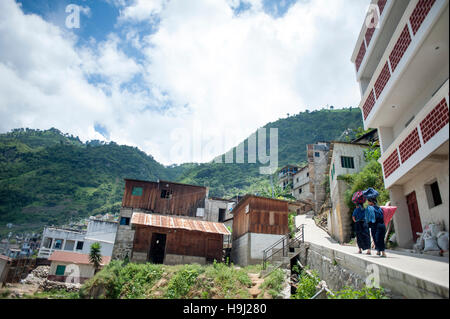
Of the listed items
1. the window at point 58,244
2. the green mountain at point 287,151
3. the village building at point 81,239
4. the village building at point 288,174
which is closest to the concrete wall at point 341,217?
the village building at point 81,239

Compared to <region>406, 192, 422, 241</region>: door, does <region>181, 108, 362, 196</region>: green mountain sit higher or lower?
higher

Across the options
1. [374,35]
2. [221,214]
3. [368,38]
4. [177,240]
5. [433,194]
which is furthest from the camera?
[221,214]

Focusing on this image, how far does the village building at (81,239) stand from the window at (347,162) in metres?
28.3

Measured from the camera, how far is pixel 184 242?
20734 millimetres

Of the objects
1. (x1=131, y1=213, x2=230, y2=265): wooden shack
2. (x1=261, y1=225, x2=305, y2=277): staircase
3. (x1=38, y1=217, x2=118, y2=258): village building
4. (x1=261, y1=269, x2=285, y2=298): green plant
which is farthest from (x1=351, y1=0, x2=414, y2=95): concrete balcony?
(x1=38, y1=217, x2=118, y2=258): village building

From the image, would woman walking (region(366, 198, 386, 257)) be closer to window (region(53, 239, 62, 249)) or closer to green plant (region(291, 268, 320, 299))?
green plant (region(291, 268, 320, 299))

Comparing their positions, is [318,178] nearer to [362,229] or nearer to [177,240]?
[177,240]

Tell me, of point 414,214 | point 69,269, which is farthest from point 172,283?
point 69,269

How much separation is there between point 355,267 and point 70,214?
64.9 meters

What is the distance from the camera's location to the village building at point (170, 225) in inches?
805

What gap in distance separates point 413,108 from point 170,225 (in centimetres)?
1665

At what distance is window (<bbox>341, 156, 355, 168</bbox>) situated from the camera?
22500 mm
